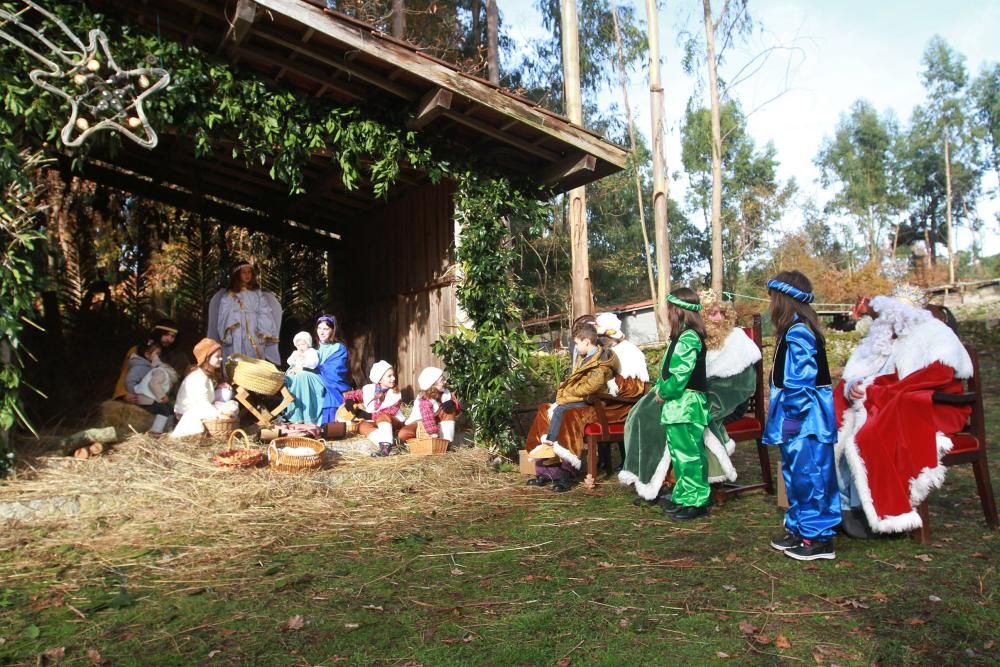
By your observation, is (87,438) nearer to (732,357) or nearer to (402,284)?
(402,284)

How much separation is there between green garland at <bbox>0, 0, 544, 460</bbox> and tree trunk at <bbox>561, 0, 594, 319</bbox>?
5432 mm

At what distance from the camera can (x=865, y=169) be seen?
44.0 m

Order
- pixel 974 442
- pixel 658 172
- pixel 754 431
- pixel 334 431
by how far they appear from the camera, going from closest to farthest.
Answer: pixel 974 442
pixel 754 431
pixel 334 431
pixel 658 172

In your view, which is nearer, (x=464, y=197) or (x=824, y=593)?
(x=824, y=593)

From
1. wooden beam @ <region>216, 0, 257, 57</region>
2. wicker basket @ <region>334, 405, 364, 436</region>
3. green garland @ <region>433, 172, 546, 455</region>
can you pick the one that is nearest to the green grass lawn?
green garland @ <region>433, 172, 546, 455</region>

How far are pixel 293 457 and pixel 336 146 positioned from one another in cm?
291

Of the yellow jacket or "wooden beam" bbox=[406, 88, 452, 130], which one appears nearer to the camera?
the yellow jacket

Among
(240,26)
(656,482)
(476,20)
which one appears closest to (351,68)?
(240,26)

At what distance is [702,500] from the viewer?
5.36 meters

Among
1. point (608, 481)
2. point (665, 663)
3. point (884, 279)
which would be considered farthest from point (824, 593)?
point (884, 279)

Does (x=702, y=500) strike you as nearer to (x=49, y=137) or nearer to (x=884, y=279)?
(x=49, y=137)

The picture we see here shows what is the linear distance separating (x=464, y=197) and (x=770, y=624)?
5.23 m

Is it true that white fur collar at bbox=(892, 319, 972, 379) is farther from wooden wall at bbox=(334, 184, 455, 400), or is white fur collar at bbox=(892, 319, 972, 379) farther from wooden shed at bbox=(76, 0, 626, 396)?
wooden wall at bbox=(334, 184, 455, 400)

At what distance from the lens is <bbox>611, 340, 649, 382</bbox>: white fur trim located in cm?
700
